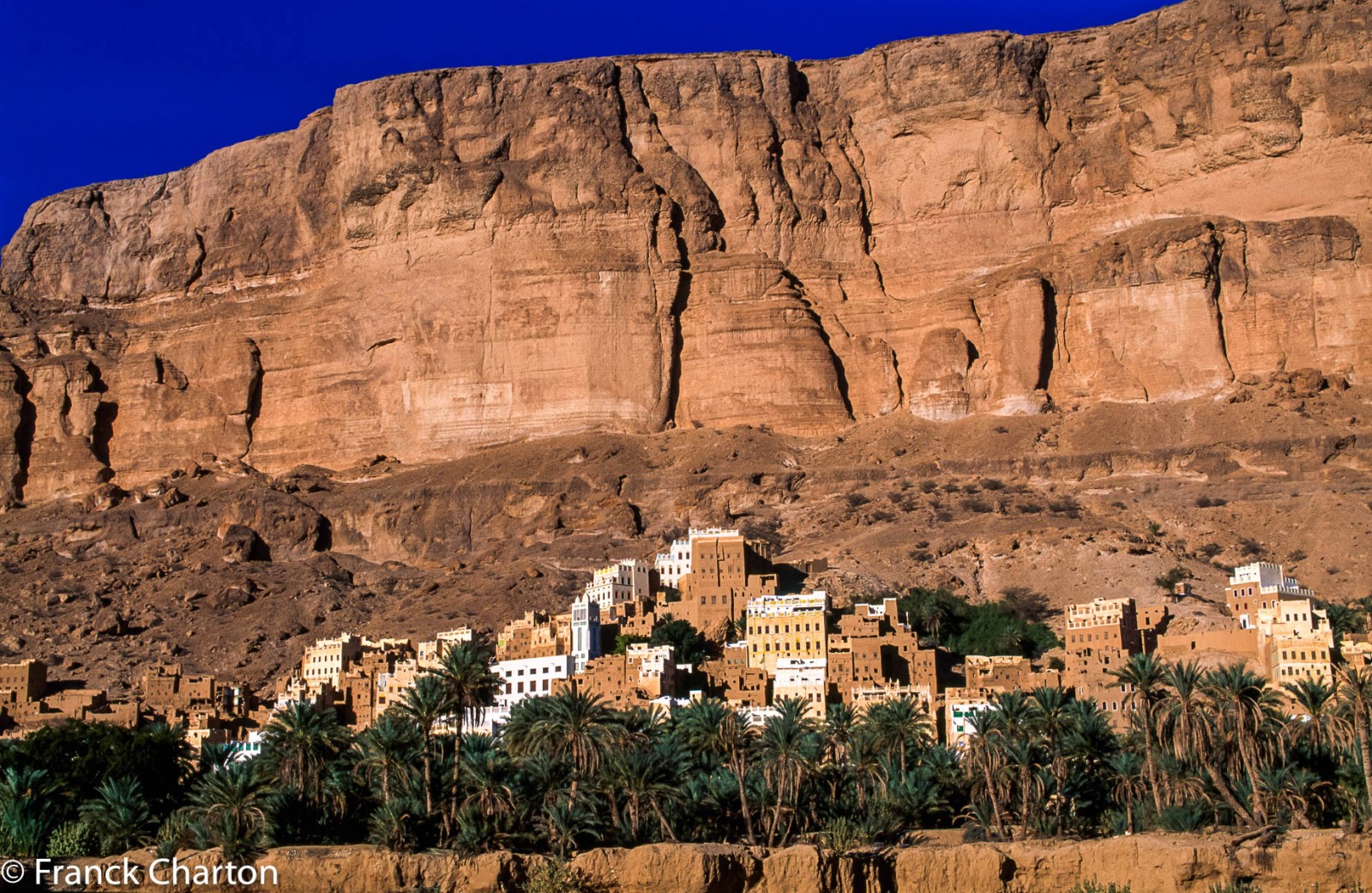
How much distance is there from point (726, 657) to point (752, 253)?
54807 mm

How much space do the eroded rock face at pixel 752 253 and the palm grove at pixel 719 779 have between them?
60.8 metres

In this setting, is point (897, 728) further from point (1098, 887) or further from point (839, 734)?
point (1098, 887)

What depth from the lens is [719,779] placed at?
137ft

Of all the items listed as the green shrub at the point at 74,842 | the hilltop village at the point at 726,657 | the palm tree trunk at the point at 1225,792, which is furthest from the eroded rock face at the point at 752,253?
the green shrub at the point at 74,842

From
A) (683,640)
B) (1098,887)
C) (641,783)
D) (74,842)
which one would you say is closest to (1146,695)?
(641,783)

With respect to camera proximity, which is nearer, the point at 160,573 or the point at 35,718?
the point at 35,718

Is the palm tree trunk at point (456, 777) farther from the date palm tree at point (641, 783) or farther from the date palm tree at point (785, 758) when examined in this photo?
the date palm tree at point (785, 758)

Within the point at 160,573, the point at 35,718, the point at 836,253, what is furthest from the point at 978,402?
the point at 35,718

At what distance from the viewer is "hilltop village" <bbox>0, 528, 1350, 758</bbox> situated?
5903 centimetres

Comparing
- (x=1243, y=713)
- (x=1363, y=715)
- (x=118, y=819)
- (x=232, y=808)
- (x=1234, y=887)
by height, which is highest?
(x=1243, y=713)

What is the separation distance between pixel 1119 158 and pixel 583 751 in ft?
254

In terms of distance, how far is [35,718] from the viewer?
227 ft

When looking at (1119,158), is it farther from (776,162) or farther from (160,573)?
(160,573)

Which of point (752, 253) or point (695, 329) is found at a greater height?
point (752, 253)
